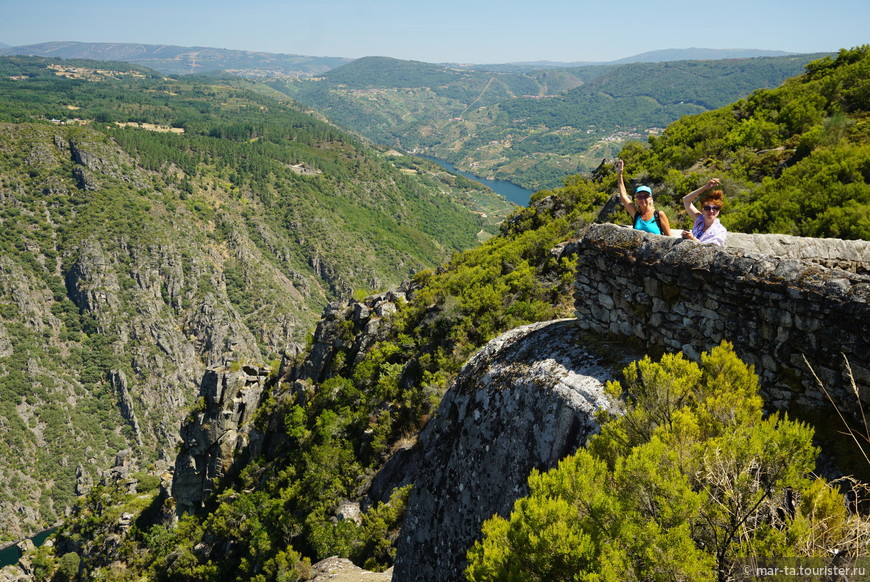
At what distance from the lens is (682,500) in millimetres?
4172

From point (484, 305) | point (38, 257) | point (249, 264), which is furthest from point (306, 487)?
point (38, 257)

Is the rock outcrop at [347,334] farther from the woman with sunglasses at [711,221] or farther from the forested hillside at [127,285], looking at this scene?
the forested hillside at [127,285]

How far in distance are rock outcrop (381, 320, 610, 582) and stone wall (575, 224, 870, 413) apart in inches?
42.8

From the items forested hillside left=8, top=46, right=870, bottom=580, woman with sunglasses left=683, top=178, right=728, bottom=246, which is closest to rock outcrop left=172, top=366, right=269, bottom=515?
forested hillside left=8, top=46, right=870, bottom=580

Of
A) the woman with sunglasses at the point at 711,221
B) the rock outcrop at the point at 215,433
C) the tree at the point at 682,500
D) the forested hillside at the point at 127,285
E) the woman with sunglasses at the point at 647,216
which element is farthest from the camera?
the forested hillside at the point at 127,285

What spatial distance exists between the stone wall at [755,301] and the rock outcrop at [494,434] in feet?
3.56

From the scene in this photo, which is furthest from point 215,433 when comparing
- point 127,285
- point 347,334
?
point 127,285

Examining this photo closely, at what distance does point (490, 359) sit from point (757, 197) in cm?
1357

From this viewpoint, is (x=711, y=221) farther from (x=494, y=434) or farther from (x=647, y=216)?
(x=494, y=434)

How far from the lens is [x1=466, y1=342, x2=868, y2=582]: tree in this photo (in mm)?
3994

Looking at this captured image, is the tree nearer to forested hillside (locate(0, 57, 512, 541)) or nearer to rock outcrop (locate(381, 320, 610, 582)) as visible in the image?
rock outcrop (locate(381, 320, 610, 582))

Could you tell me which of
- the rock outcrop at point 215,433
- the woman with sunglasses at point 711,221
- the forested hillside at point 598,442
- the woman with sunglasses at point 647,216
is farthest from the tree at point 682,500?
the rock outcrop at point 215,433

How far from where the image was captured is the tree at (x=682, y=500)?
399cm

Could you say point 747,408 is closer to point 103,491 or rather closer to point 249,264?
point 103,491
